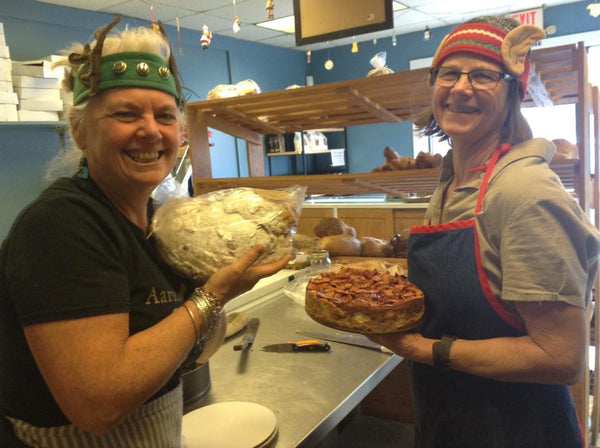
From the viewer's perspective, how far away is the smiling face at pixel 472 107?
1.12m

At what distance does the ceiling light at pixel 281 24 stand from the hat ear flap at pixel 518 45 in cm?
450

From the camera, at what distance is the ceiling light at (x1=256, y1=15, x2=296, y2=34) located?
17.3 ft

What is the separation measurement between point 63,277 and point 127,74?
0.39 m

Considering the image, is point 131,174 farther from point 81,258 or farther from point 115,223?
point 81,258

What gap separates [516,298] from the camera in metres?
0.94

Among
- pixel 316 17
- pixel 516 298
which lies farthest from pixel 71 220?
pixel 316 17

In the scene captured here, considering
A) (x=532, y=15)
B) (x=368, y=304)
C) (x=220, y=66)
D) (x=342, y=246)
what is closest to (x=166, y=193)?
(x=368, y=304)

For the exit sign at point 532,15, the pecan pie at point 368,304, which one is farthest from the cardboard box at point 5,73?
the exit sign at point 532,15

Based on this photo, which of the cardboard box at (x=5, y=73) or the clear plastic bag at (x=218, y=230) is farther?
the cardboard box at (x=5, y=73)

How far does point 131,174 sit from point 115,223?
10cm

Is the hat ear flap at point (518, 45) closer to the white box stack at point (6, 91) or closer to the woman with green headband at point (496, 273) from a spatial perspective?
the woman with green headband at point (496, 273)

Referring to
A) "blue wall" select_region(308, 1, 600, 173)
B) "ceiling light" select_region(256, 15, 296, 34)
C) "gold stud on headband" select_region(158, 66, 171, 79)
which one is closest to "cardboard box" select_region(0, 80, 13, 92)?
"ceiling light" select_region(256, 15, 296, 34)

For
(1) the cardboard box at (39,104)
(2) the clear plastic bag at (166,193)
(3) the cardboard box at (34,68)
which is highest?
(3) the cardboard box at (34,68)

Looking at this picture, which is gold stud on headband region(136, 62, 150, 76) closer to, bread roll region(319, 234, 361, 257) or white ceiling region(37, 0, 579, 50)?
bread roll region(319, 234, 361, 257)
